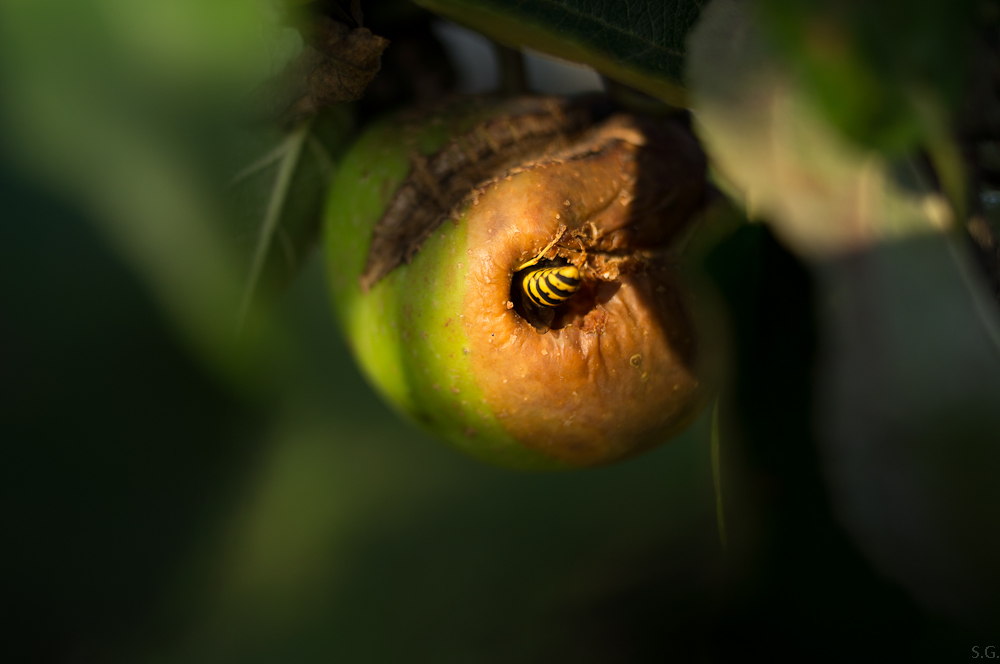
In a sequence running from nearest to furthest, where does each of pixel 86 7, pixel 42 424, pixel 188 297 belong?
pixel 86 7
pixel 188 297
pixel 42 424

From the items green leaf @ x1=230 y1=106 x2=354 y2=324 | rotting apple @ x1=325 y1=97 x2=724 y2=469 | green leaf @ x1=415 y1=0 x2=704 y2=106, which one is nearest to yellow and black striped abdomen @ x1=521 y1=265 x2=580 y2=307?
rotting apple @ x1=325 y1=97 x2=724 y2=469

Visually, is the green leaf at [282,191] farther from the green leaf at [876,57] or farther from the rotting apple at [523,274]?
the green leaf at [876,57]

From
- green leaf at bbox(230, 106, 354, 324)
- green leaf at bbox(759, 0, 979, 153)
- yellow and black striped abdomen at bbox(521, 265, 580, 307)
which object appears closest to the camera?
green leaf at bbox(759, 0, 979, 153)

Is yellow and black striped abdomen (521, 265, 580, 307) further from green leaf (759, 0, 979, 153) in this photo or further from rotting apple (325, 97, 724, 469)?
green leaf (759, 0, 979, 153)

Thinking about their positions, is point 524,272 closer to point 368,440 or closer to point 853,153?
point 853,153

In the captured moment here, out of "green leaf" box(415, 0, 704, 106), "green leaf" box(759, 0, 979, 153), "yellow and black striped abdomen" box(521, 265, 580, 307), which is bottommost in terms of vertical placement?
"yellow and black striped abdomen" box(521, 265, 580, 307)

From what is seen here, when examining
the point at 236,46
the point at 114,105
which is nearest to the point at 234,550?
the point at 114,105

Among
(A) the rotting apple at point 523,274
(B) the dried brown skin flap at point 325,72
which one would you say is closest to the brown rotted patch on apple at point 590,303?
(A) the rotting apple at point 523,274
